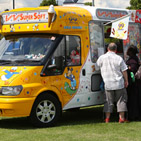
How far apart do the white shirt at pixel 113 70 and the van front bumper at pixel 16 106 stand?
1801 millimetres

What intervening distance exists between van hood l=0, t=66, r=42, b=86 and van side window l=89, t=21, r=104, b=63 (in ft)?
5.62

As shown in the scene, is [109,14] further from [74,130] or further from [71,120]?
[74,130]

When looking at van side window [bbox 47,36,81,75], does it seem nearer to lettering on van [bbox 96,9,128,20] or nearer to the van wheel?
the van wheel

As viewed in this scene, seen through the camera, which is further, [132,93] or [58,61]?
[132,93]

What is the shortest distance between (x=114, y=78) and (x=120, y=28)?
4.44 feet

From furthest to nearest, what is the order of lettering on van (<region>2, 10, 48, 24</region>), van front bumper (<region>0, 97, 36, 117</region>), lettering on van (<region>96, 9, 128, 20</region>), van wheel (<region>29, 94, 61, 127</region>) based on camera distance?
lettering on van (<region>96, 9, 128, 20</region>) → lettering on van (<region>2, 10, 48, 24</region>) → van wheel (<region>29, 94, 61, 127</region>) → van front bumper (<region>0, 97, 36, 117</region>)

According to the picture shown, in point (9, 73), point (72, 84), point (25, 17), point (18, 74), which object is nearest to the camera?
point (18, 74)

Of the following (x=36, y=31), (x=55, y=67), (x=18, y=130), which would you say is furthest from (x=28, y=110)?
(x=36, y=31)

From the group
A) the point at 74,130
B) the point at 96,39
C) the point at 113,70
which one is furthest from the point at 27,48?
the point at 74,130

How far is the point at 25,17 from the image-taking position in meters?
9.02

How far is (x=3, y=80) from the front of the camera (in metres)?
8.32

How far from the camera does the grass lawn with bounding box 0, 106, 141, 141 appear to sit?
24.8ft

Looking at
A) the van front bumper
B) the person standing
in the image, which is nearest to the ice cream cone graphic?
the person standing

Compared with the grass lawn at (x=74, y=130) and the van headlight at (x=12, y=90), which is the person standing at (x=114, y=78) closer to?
the grass lawn at (x=74, y=130)
